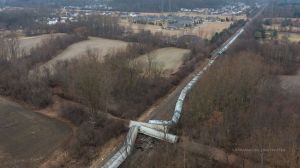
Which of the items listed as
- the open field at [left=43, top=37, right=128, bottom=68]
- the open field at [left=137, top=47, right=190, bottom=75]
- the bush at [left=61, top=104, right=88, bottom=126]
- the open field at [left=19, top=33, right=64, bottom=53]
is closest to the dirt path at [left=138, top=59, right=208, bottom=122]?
the bush at [left=61, top=104, right=88, bottom=126]

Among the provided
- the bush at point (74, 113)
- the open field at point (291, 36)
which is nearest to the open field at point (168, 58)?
the bush at point (74, 113)

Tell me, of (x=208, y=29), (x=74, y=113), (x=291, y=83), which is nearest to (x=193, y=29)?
(x=208, y=29)

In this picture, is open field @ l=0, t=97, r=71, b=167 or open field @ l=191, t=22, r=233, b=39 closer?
open field @ l=0, t=97, r=71, b=167

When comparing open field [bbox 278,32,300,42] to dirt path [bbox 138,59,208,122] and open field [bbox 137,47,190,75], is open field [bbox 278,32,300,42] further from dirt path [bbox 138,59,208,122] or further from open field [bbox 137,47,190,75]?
dirt path [bbox 138,59,208,122]

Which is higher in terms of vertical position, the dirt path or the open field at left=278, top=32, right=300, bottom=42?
the open field at left=278, top=32, right=300, bottom=42

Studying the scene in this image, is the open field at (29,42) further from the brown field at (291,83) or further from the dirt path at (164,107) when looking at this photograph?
the brown field at (291,83)

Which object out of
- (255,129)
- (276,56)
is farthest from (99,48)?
(255,129)

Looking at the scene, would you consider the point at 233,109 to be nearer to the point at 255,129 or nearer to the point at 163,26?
the point at 255,129
